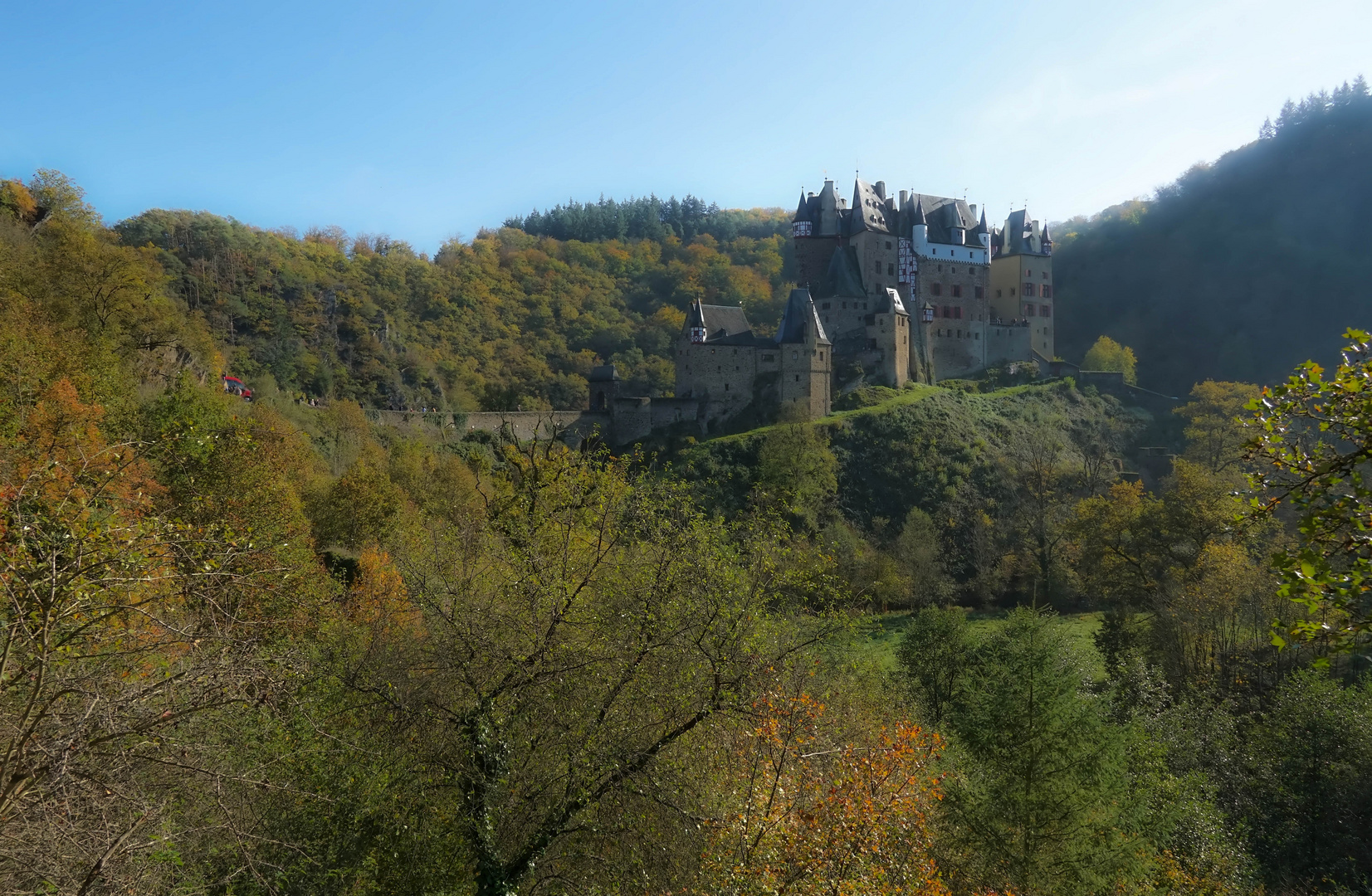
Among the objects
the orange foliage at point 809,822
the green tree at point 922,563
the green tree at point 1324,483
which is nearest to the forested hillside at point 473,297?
the green tree at point 922,563

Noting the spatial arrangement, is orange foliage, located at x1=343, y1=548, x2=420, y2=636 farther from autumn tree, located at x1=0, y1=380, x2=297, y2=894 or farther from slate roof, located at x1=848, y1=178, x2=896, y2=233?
slate roof, located at x1=848, y1=178, x2=896, y2=233

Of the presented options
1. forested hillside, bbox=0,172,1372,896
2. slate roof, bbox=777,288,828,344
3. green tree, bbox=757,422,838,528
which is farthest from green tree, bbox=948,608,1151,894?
slate roof, bbox=777,288,828,344

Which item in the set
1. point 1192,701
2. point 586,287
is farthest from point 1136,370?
point 1192,701

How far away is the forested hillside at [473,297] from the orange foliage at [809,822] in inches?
1748

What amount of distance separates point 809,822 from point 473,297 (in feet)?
259

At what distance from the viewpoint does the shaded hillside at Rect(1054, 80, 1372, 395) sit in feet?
265

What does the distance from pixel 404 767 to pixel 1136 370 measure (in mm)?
86926

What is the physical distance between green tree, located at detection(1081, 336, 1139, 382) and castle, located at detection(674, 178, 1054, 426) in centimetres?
627

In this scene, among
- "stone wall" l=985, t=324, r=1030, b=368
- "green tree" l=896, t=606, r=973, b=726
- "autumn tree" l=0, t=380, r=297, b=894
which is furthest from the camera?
"stone wall" l=985, t=324, r=1030, b=368

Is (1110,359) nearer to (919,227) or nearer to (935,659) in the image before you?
(919,227)

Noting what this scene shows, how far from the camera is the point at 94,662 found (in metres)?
8.16

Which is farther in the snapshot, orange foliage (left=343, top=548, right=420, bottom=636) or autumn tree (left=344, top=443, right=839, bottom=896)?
orange foliage (left=343, top=548, right=420, bottom=636)

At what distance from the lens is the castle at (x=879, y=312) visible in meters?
53.8

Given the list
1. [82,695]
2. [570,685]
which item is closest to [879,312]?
[570,685]
